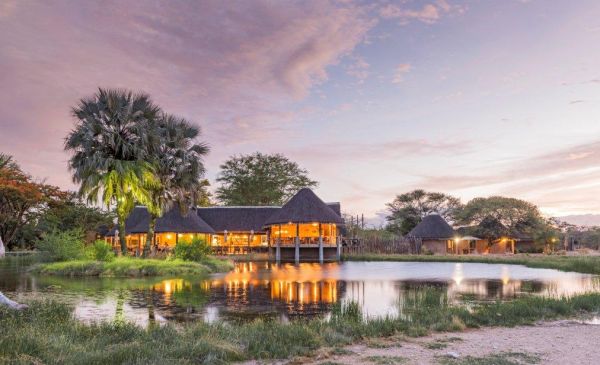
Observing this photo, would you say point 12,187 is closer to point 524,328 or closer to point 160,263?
point 160,263

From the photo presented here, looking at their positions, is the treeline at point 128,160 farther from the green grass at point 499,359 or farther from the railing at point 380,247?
the green grass at point 499,359

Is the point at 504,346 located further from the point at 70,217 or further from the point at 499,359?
the point at 70,217

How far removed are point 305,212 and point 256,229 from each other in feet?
26.5

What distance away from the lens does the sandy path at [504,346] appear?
7857 millimetres

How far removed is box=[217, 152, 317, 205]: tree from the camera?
6794 cm

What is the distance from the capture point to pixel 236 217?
52.4m

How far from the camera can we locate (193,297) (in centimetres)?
1642

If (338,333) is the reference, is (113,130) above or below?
above

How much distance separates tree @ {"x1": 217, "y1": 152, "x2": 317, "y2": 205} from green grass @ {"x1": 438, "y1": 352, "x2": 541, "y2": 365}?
59691mm

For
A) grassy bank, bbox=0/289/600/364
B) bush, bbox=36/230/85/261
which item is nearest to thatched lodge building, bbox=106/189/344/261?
bush, bbox=36/230/85/261

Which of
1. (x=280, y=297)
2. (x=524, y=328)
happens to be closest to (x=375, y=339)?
(x=524, y=328)

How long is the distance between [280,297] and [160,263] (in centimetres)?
1243

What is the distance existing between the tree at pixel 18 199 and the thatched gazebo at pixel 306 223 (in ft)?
66.8

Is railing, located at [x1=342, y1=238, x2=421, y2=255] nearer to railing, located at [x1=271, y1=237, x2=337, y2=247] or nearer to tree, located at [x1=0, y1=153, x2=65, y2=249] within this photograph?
railing, located at [x1=271, y1=237, x2=337, y2=247]
